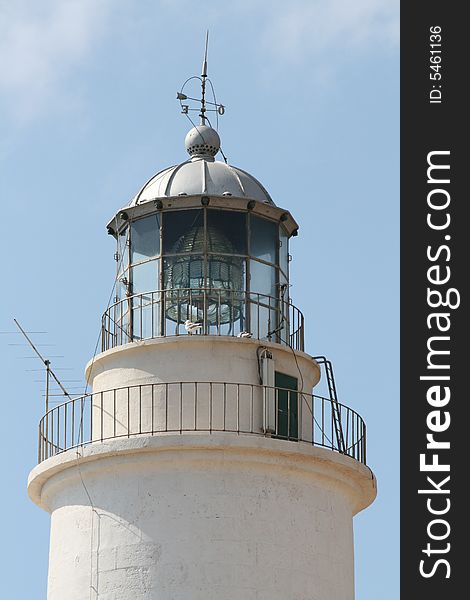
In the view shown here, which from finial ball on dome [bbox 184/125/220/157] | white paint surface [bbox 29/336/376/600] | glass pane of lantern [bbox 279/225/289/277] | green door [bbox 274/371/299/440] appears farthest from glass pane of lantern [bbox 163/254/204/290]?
finial ball on dome [bbox 184/125/220/157]

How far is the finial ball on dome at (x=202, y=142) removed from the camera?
24000mm

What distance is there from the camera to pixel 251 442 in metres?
21.1

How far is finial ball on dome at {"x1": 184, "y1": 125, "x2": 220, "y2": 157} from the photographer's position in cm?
2400

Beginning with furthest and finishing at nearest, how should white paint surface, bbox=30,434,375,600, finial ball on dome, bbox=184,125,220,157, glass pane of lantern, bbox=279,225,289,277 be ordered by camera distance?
finial ball on dome, bbox=184,125,220,157
glass pane of lantern, bbox=279,225,289,277
white paint surface, bbox=30,434,375,600

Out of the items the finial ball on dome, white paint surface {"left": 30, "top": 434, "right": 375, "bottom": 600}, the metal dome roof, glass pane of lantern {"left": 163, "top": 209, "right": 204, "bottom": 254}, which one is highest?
the finial ball on dome

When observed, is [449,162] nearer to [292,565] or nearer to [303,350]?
[303,350]

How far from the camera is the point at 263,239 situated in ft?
76.3

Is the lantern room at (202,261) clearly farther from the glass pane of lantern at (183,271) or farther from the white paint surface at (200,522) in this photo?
the white paint surface at (200,522)

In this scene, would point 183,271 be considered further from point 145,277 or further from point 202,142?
point 202,142

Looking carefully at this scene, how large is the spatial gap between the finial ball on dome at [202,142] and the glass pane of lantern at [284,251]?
1.55 meters

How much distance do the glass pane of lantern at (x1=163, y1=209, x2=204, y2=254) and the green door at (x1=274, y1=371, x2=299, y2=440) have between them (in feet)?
6.90

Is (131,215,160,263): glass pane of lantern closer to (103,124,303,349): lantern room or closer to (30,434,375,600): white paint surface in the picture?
(103,124,303,349): lantern room

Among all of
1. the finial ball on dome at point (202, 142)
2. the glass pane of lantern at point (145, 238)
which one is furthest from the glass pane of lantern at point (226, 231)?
the finial ball on dome at point (202, 142)

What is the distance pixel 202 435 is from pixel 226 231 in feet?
10.3
